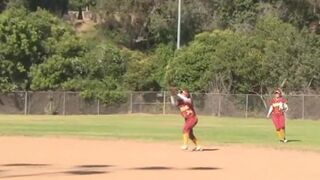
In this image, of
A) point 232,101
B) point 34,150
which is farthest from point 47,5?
point 34,150

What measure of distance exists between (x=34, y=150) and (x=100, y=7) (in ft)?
212

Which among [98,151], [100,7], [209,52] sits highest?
[100,7]

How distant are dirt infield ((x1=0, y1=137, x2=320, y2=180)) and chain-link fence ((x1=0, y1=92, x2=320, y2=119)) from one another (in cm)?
3515

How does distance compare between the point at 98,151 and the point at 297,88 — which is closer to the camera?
the point at 98,151

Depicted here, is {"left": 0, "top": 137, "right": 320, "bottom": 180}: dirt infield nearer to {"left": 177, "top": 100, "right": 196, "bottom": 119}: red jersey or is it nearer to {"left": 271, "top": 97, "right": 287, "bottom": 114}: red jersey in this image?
{"left": 177, "top": 100, "right": 196, "bottom": 119}: red jersey

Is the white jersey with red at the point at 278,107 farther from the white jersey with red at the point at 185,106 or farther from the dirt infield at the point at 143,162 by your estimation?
the white jersey with red at the point at 185,106

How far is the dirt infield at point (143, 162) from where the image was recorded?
15477 millimetres

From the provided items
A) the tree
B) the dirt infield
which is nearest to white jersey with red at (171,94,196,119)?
the dirt infield

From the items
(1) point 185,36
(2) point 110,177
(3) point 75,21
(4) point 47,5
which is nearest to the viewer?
(2) point 110,177

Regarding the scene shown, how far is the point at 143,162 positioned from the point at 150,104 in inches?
1801

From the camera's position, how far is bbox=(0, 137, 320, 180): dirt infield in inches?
609

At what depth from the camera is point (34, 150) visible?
21891 mm

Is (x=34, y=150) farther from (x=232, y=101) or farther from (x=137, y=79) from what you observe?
(x=137, y=79)

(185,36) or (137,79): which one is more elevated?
(185,36)
